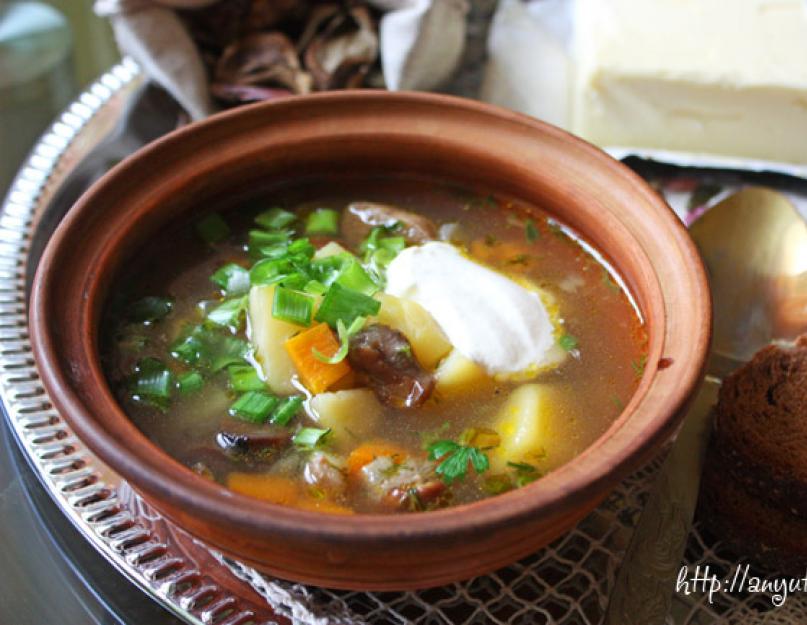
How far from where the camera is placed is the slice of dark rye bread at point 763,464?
5.71 feet

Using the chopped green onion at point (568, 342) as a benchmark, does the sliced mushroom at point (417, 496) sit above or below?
above

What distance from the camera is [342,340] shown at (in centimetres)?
179

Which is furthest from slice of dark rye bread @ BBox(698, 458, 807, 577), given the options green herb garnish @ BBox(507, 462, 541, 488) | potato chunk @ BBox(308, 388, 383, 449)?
potato chunk @ BBox(308, 388, 383, 449)

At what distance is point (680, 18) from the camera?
279 centimetres

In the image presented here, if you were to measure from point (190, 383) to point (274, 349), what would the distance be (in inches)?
6.9

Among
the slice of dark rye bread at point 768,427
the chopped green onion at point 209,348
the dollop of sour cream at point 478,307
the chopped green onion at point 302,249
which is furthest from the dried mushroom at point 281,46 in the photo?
the slice of dark rye bread at point 768,427

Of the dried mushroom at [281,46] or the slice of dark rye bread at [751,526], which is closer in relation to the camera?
the slice of dark rye bread at [751,526]

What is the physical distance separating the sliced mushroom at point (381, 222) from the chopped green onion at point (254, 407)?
0.52m

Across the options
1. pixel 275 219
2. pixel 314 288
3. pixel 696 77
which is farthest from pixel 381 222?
pixel 696 77

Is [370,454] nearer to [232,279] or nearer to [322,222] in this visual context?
[232,279]

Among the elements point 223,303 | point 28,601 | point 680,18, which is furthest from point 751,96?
point 28,601

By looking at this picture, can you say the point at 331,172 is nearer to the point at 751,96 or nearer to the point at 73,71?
the point at 751,96

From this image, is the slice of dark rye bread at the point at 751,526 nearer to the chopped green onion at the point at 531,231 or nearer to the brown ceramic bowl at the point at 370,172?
the brown ceramic bowl at the point at 370,172

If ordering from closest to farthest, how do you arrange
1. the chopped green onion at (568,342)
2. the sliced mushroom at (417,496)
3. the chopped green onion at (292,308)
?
1. the sliced mushroom at (417,496)
2. the chopped green onion at (292,308)
3. the chopped green onion at (568,342)
